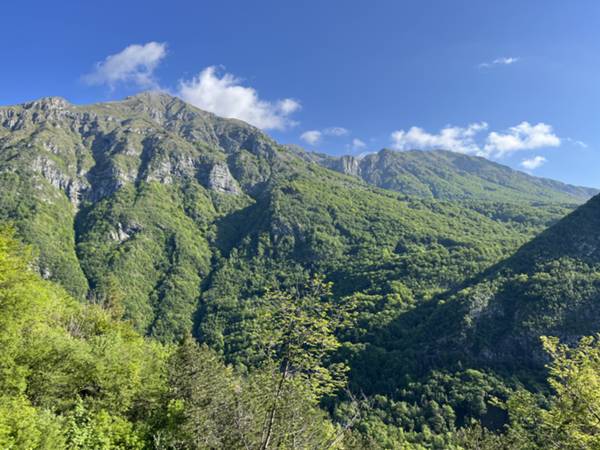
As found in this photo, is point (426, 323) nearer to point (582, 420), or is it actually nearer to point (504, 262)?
point (504, 262)

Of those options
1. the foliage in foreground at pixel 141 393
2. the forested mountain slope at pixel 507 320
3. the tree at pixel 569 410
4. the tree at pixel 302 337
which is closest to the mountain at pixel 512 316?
the forested mountain slope at pixel 507 320

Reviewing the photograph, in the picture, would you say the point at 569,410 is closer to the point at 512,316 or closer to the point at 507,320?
the point at 512,316

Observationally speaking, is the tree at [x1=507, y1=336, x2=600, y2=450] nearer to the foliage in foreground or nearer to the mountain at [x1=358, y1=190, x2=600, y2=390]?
the foliage in foreground

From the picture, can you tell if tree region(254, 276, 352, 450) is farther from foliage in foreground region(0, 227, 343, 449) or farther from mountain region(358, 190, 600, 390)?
mountain region(358, 190, 600, 390)

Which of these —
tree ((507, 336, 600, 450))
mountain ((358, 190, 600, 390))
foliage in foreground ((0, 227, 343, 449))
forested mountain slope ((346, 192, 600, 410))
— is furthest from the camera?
mountain ((358, 190, 600, 390))

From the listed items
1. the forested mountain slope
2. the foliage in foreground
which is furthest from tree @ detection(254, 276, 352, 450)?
the forested mountain slope

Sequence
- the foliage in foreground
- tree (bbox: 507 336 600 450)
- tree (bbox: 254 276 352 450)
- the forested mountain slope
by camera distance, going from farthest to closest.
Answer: the forested mountain slope → tree (bbox: 507 336 600 450) → the foliage in foreground → tree (bbox: 254 276 352 450)

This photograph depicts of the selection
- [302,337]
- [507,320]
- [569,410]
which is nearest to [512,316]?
[507,320]

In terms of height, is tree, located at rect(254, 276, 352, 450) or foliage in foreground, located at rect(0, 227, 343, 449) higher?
tree, located at rect(254, 276, 352, 450)

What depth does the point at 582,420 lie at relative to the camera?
15.3 meters

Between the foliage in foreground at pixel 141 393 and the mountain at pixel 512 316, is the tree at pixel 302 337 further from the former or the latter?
the mountain at pixel 512 316

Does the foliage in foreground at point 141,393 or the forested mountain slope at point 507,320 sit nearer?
the foliage in foreground at point 141,393

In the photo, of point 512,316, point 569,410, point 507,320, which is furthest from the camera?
point 507,320

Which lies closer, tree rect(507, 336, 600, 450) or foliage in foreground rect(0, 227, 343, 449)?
foliage in foreground rect(0, 227, 343, 449)
